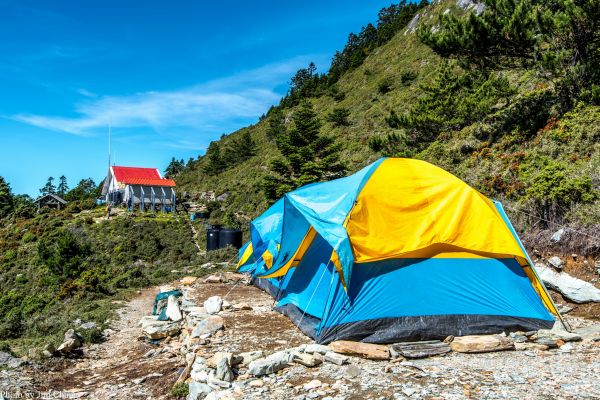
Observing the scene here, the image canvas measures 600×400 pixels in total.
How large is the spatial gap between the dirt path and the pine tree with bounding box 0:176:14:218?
46622 mm

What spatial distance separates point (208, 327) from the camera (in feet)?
23.5

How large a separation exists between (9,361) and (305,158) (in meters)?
18.2

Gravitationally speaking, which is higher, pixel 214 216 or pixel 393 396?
pixel 214 216

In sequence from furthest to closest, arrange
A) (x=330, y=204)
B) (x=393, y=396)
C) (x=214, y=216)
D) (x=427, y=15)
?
(x=427, y=15) < (x=214, y=216) < (x=330, y=204) < (x=393, y=396)

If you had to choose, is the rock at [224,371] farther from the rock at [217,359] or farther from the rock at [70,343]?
the rock at [70,343]

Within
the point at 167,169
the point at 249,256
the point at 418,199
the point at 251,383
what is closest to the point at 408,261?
the point at 418,199

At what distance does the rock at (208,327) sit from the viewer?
23.1 feet

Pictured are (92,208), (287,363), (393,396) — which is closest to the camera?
(393,396)

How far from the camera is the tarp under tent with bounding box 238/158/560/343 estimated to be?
20.7 ft

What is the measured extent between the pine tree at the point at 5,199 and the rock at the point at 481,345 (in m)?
51.8

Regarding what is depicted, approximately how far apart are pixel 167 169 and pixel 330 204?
231ft

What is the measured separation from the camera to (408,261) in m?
6.59

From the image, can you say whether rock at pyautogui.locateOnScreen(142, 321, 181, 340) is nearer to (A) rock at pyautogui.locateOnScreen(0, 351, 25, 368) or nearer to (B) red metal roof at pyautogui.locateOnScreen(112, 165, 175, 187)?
(A) rock at pyautogui.locateOnScreen(0, 351, 25, 368)

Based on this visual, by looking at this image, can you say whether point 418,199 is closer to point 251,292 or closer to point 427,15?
→ point 251,292
